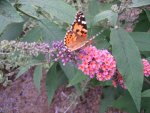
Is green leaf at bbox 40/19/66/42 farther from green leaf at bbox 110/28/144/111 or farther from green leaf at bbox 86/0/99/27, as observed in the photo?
green leaf at bbox 110/28/144/111

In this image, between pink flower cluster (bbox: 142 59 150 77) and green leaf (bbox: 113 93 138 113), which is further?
green leaf (bbox: 113 93 138 113)

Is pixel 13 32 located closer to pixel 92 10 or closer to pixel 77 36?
pixel 92 10

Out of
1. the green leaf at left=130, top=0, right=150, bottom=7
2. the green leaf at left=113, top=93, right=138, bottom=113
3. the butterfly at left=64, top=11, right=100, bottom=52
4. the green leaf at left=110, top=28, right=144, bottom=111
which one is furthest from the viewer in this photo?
the green leaf at left=113, top=93, right=138, bottom=113

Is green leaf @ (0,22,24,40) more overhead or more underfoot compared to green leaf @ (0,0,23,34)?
more underfoot

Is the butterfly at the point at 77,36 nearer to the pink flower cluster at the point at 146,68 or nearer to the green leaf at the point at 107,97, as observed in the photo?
the pink flower cluster at the point at 146,68

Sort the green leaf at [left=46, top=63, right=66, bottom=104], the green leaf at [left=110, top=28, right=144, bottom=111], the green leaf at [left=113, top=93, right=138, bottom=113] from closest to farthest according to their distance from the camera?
the green leaf at [left=110, top=28, right=144, bottom=111], the green leaf at [left=113, top=93, right=138, bottom=113], the green leaf at [left=46, top=63, right=66, bottom=104]

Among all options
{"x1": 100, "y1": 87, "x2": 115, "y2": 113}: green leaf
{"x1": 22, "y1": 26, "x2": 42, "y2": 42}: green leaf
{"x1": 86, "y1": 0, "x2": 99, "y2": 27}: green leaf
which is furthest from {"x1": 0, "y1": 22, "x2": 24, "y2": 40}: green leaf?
{"x1": 100, "y1": 87, "x2": 115, "y2": 113}: green leaf

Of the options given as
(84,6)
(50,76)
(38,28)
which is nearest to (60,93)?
(84,6)

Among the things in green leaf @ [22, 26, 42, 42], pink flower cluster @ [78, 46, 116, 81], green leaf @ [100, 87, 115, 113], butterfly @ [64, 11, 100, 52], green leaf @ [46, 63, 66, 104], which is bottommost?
green leaf @ [100, 87, 115, 113]
